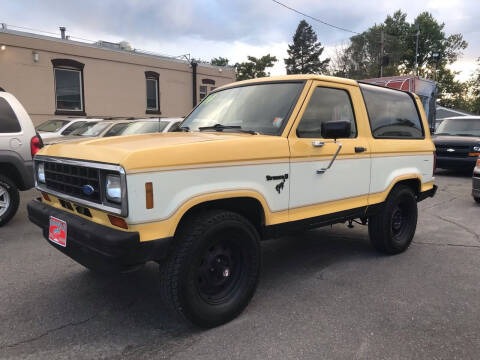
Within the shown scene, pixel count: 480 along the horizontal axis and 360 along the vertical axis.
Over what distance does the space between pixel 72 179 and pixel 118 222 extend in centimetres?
65

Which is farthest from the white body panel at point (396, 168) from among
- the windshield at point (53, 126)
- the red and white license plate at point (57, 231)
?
the windshield at point (53, 126)

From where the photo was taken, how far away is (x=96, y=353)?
8.32ft

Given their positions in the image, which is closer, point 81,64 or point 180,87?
point 81,64

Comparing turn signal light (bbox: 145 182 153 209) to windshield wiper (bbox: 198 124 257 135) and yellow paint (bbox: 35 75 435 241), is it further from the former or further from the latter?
windshield wiper (bbox: 198 124 257 135)

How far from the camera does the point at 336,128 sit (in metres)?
3.14

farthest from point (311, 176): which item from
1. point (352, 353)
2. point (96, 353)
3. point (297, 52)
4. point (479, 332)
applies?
point (297, 52)

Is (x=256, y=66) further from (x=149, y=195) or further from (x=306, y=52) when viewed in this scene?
(x=149, y=195)

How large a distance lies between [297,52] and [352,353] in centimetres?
5851

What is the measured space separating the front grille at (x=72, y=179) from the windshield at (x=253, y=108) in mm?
1298

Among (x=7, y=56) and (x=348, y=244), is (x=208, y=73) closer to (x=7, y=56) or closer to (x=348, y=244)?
(x=7, y=56)

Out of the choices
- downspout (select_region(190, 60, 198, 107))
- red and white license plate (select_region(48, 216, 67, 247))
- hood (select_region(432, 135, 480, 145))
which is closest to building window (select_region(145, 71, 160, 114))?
downspout (select_region(190, 60, 198, 107))

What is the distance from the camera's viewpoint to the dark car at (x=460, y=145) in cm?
1088

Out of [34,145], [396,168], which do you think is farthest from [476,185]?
[34,145]

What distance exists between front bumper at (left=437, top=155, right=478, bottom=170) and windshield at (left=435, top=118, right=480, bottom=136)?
1238 millimetres
